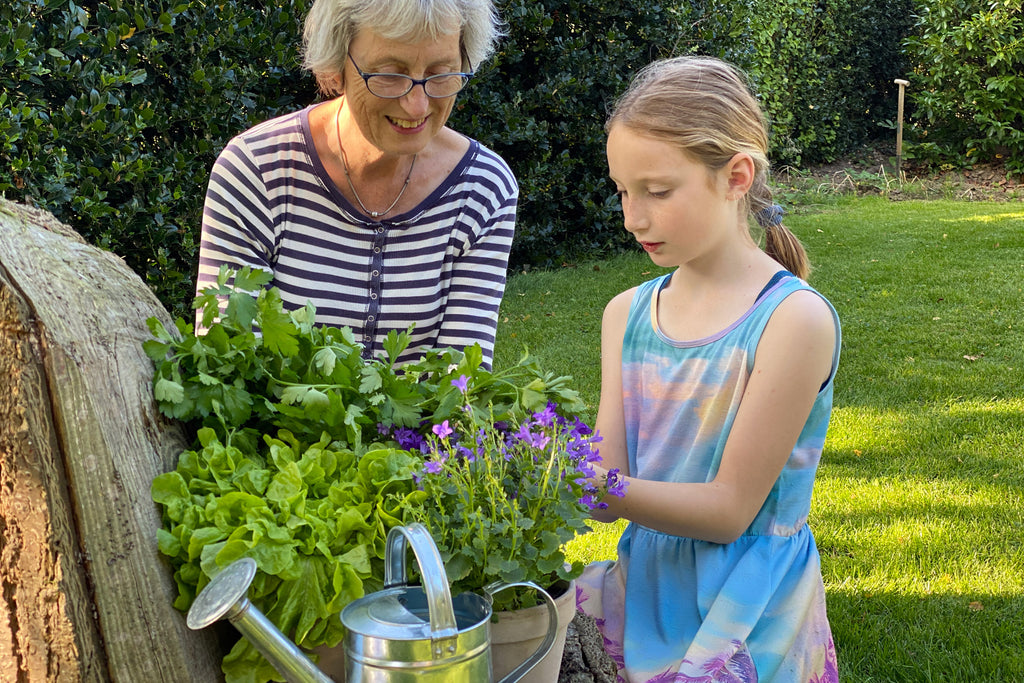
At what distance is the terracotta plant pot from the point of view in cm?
121

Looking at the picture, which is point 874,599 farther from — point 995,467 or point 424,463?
point 424,463

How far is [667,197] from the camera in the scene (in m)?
1.79

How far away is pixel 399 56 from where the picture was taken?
206cm

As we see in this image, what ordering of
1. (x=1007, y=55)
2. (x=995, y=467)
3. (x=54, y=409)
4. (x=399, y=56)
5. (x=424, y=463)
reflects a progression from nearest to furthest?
(x=54, y=409)
(x=424, y=463)
(x=399, y=56)
(x=995, y=467)
(x=1007, y=55)

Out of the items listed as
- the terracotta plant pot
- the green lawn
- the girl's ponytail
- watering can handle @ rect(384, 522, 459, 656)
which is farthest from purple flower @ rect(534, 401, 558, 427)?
the green lawn

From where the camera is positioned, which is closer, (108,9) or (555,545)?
(555,545)

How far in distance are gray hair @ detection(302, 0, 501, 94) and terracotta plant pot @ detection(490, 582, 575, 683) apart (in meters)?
1.28

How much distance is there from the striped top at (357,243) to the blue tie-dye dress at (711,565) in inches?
22.1

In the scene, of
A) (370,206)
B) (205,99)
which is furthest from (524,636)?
(205,99)

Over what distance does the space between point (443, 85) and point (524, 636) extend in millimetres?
1323

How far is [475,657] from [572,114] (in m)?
6.61

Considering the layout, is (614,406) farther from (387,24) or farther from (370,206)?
(387,24)

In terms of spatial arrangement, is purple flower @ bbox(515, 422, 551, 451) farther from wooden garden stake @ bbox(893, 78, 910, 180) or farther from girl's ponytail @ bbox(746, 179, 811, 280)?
wooden garden stake @ bbox(893, 78, 910, 180)

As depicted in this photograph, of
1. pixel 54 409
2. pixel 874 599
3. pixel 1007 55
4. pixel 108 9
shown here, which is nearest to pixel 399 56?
pixel 54 409
